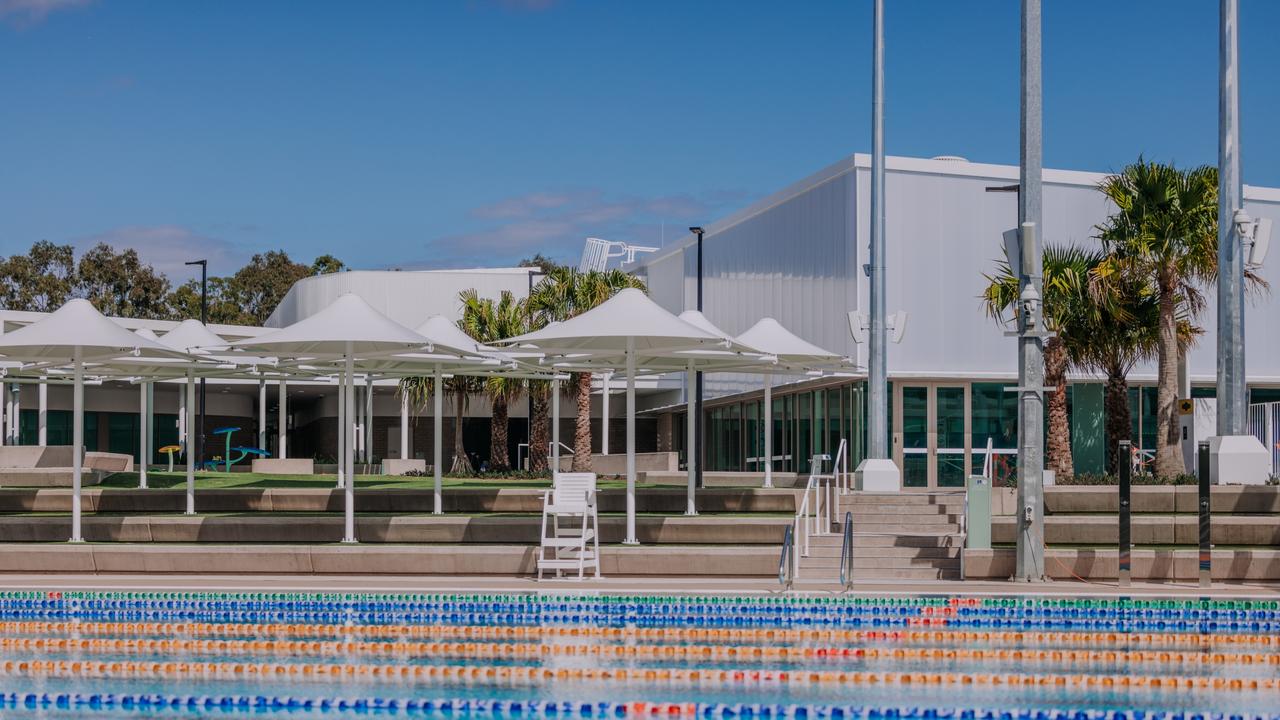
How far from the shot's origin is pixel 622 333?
59.2 ft

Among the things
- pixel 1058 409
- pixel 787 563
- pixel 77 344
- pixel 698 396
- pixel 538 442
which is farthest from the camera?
pixel 538 442

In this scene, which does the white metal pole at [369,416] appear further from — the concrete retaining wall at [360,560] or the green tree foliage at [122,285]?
the green tree foliage at [122,285]

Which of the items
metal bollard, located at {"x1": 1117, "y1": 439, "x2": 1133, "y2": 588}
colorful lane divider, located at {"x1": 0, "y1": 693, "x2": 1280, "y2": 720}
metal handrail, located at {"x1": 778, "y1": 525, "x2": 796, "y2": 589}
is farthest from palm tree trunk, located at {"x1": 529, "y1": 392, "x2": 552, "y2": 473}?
colorful lane divider, located at {"x1": 0, "y1": 693, "x2": 1280, "y2": 720}

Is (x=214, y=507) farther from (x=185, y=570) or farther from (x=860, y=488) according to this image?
(x=860, y=488)

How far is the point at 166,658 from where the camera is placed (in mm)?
11555

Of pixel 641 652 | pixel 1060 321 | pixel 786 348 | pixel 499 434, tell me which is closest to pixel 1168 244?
pixel 1060 321

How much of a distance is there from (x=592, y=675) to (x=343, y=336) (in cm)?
904

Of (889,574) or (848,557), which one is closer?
(848,557)

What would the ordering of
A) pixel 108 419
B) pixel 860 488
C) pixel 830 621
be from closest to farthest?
pixel 830 621 → pixel 860 488 → pixel 108 419

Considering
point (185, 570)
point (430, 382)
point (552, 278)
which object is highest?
point (552, 278)

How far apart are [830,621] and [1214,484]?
873 cm

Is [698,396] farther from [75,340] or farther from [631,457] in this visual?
[75,340]

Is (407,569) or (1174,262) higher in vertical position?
(1174,262)

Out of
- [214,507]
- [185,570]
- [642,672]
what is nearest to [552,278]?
[214,507]
